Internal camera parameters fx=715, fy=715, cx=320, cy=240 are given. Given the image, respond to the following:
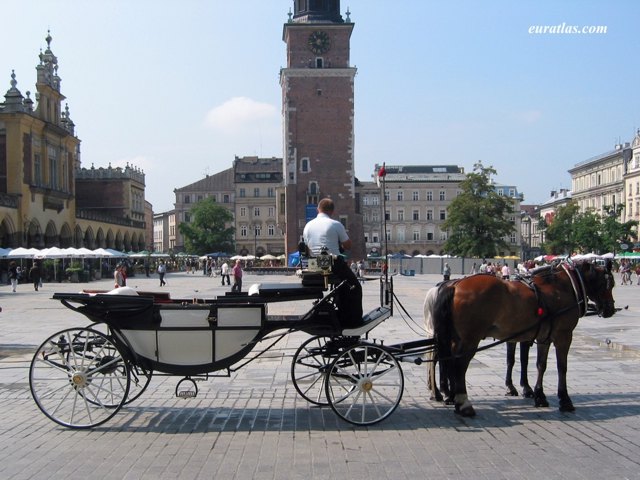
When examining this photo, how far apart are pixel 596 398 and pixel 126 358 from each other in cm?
537

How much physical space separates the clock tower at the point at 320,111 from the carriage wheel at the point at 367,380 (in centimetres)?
5938

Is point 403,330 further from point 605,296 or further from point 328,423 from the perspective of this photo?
point 328,423

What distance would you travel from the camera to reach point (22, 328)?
16453 mm

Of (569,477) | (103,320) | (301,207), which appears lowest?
(569,477)

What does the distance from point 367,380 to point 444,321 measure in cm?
116

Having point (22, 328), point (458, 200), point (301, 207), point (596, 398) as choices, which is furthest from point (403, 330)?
point (458, 200)

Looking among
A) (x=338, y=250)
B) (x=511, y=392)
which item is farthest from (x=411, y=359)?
(x=511, y=392)

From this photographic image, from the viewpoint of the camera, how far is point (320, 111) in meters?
66.6

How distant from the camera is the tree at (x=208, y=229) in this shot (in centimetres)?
9988

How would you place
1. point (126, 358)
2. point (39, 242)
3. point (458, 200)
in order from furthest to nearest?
point (458, 200), point (39, 242), point (126, 358)

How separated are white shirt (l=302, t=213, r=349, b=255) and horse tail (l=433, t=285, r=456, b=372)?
4.02 feet

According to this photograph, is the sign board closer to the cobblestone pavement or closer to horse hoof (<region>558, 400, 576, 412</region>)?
the cobblestone pavement

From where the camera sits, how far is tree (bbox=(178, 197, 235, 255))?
99875mm

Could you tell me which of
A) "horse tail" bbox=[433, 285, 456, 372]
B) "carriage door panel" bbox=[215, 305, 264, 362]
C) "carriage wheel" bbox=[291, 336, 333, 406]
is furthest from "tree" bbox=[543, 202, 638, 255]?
"carriage door panel" bbox=[215, 305, 264, 362]
